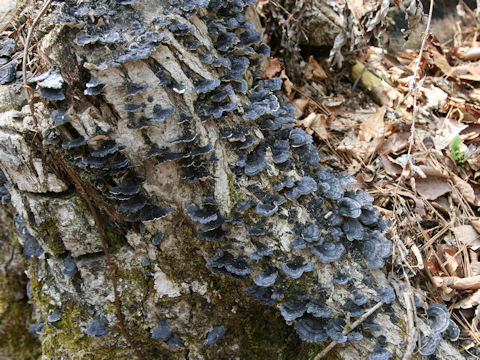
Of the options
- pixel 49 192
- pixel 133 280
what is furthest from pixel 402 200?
pixel 49 192

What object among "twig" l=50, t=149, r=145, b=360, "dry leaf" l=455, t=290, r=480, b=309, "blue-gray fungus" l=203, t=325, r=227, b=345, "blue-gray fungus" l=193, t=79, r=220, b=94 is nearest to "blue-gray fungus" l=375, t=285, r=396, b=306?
"dry leaf" l=455, t=290, r=480, b=309

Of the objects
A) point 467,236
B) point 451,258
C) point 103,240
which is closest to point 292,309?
point 451,258

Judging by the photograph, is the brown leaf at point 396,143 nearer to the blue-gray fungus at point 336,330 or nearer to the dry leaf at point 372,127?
the dry leaf at point 372,127

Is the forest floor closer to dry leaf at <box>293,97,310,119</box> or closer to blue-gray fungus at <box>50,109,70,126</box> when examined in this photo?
dry leaf at <box>293,97,310,119</box>

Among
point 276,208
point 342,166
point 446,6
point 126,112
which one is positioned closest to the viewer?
point 126,112

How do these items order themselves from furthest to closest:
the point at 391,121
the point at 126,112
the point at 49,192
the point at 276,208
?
the point at 391,121, the point at 49,192, the point at 276,208, the point at 126,112

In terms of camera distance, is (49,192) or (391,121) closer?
(49,192)

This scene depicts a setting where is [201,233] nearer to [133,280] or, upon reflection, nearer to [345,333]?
[133,280]
